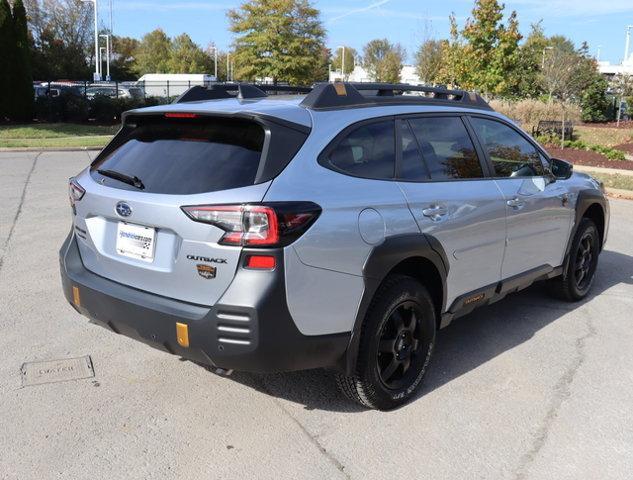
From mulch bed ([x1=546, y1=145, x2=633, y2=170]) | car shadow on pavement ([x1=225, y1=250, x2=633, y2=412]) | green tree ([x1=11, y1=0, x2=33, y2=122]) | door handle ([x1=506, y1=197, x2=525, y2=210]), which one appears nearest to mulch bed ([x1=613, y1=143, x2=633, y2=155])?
mulch bed ([x1=546, y1=145, x2=633, y2=170])

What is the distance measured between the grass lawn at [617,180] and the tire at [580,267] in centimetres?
715

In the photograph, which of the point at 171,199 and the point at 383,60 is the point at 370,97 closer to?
the point at 171,199

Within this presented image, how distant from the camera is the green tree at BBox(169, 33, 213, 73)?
76438 millimetres

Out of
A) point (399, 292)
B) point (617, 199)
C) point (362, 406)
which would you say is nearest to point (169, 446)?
point (362, 406)

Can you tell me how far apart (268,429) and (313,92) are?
1851 millimetres

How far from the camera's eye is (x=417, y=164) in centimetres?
386

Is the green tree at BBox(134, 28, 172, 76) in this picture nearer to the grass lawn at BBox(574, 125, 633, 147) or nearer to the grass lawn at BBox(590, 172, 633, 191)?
the grass lawn at BBox(574, 125, 633, 147)

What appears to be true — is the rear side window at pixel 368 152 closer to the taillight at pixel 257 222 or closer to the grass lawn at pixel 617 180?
the taillight at pixel 257 222

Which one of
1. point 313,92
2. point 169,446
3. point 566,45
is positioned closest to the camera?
point 169,446

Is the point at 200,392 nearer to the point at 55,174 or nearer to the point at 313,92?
the point at 313,92

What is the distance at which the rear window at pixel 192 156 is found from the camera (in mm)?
3119

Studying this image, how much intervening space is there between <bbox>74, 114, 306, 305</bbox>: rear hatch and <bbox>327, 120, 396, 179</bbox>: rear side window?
18.5 inches

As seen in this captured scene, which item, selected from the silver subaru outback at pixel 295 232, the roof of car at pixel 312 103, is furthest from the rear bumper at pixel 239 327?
the roof of car at pixel 312 103

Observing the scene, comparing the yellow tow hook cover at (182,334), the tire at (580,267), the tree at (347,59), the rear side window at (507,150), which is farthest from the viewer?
the tree at (347,59)
